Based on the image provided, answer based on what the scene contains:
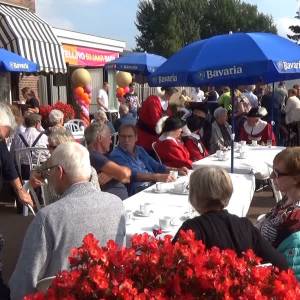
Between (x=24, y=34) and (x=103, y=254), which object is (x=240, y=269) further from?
(x=24, y=34)

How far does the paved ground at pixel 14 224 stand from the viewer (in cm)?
587

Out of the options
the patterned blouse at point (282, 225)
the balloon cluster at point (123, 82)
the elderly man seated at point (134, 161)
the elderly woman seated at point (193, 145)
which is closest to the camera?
the patterned blouse at point (282, 225)

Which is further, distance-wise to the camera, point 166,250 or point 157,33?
point 157,33

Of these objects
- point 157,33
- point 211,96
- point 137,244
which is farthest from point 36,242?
point 157,33

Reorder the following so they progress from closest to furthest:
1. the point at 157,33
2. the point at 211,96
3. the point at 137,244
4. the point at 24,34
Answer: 1. the point at 137,244
2. the point at 24,34
3. the point at 211,96
4. the point at 157,33

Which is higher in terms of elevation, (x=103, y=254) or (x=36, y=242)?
(x=103, y=254)

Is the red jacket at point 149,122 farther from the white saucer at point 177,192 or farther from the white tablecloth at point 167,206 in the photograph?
the white saucer at point 177,192

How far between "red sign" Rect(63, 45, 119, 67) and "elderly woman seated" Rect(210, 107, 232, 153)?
1177cm

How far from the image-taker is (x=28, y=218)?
301 inches

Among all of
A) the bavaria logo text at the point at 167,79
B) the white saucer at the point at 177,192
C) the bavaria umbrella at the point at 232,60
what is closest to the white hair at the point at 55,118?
the bavaria logo text at the point at 167,79

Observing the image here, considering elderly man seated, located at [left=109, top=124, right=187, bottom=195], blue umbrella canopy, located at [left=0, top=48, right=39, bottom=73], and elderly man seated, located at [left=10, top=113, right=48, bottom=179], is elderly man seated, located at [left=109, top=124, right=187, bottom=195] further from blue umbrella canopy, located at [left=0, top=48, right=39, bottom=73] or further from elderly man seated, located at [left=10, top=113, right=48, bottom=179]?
blue umbrella canopy, located at [left=0, top=48, right=39, bottom=73]

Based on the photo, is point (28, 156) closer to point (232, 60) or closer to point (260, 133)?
point (232, 60)

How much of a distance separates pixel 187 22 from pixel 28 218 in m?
54.8

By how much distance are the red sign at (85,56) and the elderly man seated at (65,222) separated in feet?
56.9
